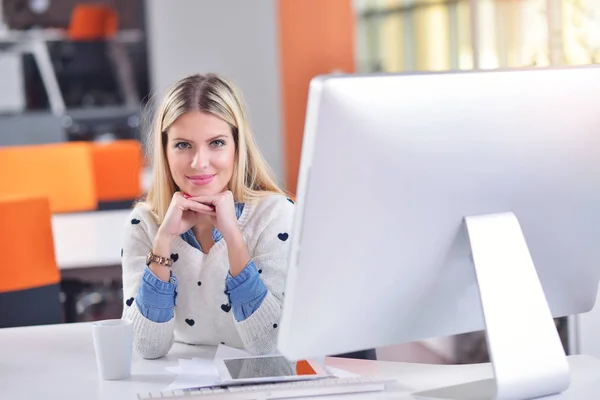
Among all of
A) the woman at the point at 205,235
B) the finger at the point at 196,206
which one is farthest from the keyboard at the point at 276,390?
the finger at the point at 196,206

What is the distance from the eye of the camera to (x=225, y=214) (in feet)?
5.67

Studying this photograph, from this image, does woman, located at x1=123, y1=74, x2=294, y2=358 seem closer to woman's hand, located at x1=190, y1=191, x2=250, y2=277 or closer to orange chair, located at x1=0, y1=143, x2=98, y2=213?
woman's hand, located at x1=190, y1=191, x2=250, y2=277

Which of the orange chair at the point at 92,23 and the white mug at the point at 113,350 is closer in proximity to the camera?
the white mug at the point at 113,350

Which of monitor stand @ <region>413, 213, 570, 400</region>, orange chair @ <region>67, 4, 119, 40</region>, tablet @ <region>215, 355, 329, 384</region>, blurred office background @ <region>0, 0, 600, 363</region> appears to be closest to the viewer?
monitor stand @ <region>413, 213, 570, 400</region>

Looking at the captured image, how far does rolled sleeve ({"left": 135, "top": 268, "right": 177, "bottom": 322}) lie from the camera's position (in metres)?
1.72

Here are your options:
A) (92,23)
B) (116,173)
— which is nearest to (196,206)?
(116,173)

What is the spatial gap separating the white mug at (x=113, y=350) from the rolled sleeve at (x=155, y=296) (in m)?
0.20

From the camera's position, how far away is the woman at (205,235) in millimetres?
1707

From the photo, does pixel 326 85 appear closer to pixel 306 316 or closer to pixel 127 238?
pixel 306 316

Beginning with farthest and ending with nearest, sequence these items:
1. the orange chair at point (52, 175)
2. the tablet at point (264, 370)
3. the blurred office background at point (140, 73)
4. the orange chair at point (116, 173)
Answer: the orange chair at point (116, 173)
the orange chair at point (52, 175)
the blurred office background at point (140, 73)
the tablet at point (264, 370)

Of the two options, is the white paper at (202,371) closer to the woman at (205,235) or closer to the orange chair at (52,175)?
the woman at (205,235)

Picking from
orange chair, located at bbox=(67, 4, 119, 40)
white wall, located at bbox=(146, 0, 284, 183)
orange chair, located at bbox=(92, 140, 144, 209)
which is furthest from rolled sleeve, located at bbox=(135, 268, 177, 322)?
orange chair, located at bbox=(67, 4, 119, 40)

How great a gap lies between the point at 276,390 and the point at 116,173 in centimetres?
323

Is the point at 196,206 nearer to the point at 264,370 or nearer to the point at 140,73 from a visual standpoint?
the point at 264,370
